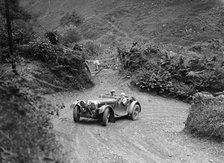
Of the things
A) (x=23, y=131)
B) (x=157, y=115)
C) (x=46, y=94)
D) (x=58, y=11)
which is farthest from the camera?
(x=58, y=11)

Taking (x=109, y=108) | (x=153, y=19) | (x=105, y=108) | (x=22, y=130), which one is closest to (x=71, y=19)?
(x=153, y=19)

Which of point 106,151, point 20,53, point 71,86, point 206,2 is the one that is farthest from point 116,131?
point 206,2

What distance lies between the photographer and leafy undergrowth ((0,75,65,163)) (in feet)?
19.9

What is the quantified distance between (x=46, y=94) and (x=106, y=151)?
8837mm

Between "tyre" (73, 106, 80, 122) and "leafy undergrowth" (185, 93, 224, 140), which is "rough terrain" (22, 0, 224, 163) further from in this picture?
"leafy undergrowth" (185, 93, 224, 140)

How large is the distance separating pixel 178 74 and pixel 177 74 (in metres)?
0.07

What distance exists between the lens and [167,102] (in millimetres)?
21250

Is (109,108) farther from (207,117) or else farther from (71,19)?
(71,19)

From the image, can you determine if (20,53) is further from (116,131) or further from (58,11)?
(58,11)

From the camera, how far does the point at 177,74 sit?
23656 mm

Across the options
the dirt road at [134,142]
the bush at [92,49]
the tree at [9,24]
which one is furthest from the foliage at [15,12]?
the dirt road at [134,142]

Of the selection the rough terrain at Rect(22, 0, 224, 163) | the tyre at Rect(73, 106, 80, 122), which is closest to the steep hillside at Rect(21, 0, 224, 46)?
the rough terrain at Rect(22, 0, 224, 163)

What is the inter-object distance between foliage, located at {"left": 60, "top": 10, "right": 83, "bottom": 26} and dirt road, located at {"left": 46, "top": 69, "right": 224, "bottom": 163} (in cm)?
3410

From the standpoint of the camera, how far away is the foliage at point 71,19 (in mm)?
49778
